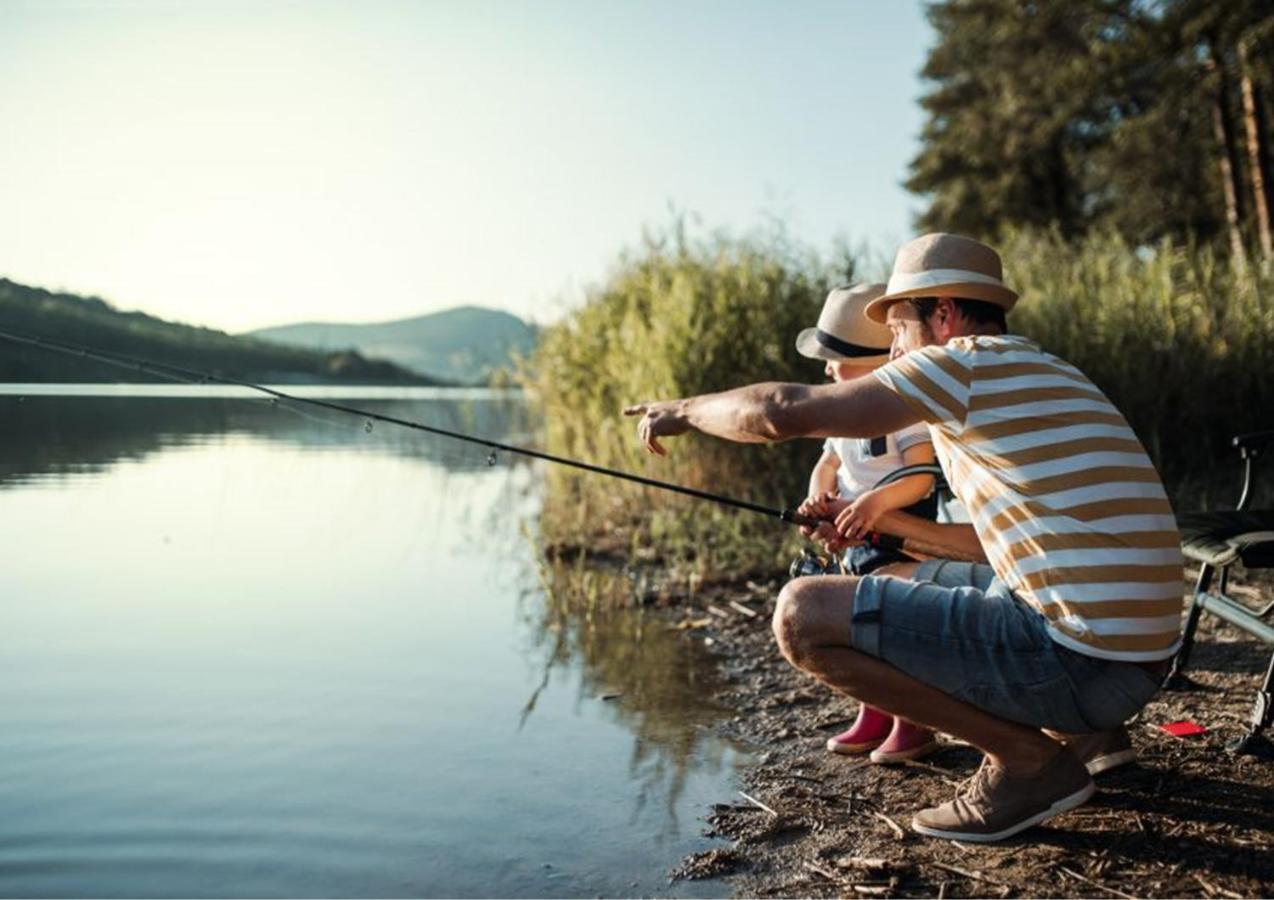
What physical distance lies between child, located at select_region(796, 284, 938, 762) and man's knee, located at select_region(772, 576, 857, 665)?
1.87 ft

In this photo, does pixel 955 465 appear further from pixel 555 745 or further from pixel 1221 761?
pixel 555 745

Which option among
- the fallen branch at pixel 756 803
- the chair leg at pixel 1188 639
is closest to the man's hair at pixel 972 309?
the fallen branch at pixel 756 803

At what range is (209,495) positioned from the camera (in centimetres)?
1101

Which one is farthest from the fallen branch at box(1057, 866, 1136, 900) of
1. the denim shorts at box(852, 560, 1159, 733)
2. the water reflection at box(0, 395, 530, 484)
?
the water reflection at box(0, 395, 530, 484)

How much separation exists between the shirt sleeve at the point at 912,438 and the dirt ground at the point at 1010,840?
3.18ft

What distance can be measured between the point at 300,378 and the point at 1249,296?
20.2 meters

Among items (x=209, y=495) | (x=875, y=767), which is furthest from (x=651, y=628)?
(x=209, y=495)

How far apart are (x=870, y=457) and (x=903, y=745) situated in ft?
2.96

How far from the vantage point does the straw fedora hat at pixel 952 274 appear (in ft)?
9.37

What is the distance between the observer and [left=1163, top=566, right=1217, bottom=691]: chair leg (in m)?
4.09

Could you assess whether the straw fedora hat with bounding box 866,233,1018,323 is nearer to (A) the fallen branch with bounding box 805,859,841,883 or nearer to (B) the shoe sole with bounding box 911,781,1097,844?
(B) the shoe sole with bounding box 911,781,1097,844

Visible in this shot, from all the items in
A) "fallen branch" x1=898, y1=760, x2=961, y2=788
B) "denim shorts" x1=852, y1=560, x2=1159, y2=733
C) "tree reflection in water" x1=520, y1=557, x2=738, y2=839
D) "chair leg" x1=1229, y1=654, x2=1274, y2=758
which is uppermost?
"denim shorts" x1=852, y1=560, x2=1159, y2=733

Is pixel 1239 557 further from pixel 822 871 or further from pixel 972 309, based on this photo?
pixel 822 871

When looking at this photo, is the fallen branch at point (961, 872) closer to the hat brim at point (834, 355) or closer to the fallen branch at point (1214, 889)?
the fallen branch at point (1214, 889)
